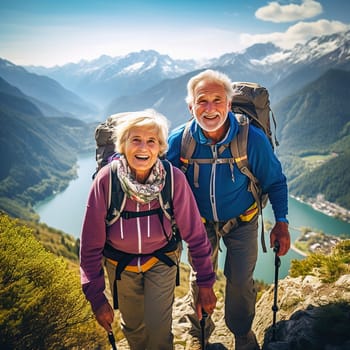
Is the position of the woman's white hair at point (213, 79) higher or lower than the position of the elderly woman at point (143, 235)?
higher

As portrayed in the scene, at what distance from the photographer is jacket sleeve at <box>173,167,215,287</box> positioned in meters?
2.80

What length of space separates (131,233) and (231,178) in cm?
127

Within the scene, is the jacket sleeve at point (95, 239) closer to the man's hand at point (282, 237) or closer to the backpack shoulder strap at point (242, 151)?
the backpack shoulder strap at point (242, 151)

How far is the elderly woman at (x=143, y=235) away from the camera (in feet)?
8.95

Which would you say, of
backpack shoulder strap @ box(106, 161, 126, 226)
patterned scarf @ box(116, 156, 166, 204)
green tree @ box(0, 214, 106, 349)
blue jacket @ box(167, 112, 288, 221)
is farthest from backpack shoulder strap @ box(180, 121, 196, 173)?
green tree @ box(0, 214, 106, 349)

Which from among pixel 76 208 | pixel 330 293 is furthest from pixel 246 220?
pixel 76 208

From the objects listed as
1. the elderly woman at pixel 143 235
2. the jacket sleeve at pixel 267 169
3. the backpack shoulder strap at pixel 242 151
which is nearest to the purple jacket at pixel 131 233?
the elderly woman at pixel 143 235

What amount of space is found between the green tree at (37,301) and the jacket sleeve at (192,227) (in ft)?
6.71

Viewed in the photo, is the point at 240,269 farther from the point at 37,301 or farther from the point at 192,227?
the point at 37,301

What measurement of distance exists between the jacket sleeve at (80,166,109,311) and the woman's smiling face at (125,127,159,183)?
27cm

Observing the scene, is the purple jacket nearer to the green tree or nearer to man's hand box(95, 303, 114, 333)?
man's hand box(95, 303, 114, 333)

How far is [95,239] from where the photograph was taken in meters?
2.76

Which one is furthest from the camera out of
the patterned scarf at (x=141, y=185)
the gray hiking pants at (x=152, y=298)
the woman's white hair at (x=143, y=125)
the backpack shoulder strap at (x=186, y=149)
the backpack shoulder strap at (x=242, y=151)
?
the backpack shoulder strap at (x=186, y=149)

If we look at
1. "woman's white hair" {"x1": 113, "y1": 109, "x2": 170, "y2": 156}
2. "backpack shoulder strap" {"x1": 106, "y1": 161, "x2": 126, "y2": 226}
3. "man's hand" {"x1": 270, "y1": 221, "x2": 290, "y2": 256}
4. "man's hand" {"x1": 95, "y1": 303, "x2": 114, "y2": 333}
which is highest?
"woman's white hair" {"x1": 113, "y1": 109, "x2": 170, "y2": 156}
